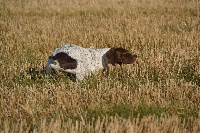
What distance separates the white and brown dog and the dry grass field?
0.62 feet

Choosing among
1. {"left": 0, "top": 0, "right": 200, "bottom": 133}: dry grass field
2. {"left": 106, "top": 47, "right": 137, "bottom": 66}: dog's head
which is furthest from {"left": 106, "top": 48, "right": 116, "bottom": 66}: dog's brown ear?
{"left": 0, "top": 0, "right": 200, "bottom": 133}: dry grass field

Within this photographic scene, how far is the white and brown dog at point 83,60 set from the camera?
585 cm

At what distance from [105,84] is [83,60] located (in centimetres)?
82

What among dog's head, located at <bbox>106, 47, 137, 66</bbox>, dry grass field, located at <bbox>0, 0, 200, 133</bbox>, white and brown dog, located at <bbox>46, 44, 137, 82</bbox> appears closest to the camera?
dry grass field, located at <bbox>0, 0, 200, 133</bbox>

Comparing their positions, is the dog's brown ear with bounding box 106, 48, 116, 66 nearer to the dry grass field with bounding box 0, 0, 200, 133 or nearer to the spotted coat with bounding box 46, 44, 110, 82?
the spotted coat with bounding box 46, 44, 110, 82

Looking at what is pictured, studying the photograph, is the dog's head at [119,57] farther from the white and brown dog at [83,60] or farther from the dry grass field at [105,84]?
the dry grass field at [105,84]

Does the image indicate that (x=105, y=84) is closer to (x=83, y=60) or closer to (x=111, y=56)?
(x=83, y=60)

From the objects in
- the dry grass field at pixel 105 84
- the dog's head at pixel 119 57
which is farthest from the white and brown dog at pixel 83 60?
the dry grass field at pixel 105 84

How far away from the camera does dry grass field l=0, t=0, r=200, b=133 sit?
402 centimetres

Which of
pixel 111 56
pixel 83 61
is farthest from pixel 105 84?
pixel 111 56

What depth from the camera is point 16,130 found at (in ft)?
12.3

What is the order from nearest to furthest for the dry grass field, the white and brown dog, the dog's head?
1. the dry grass field
2. the white and brown dog
3. the dog's head

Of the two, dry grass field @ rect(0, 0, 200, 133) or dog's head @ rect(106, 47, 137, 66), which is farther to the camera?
dog's head @ rect(106, 47, 137, 66)

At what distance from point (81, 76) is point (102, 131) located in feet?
7.35
